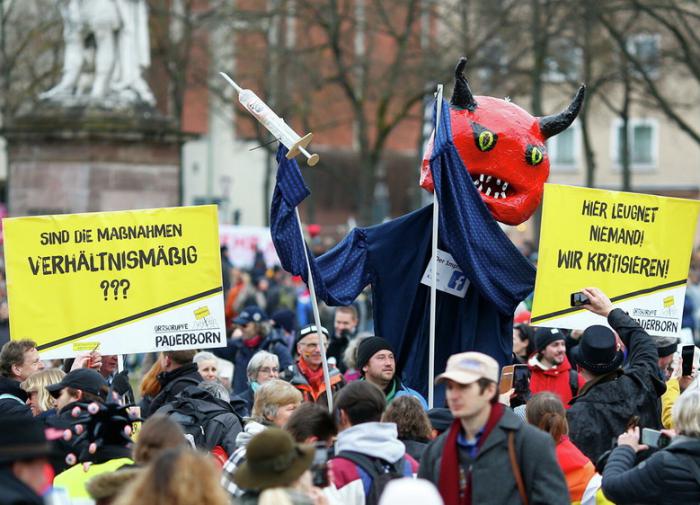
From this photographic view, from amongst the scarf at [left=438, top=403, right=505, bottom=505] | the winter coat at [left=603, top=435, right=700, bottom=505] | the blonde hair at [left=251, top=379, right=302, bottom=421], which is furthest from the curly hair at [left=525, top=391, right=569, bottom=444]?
the blonde hair at [left=251, top=379, right=302, bottom=421]

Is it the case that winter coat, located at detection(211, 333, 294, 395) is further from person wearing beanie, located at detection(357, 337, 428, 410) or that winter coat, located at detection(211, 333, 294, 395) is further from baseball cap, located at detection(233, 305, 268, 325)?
person wearing beanie, located at detection(357, 337, 428, 410)

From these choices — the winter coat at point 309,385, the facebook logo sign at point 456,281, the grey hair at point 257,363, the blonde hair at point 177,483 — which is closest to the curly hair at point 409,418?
Answer: the blonde hair at point 177,483

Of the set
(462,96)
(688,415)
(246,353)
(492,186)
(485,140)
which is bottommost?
(246,353)

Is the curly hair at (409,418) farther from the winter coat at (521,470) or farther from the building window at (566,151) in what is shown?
the building window at (566,151)

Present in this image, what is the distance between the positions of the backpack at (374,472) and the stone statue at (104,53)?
51.8 ft

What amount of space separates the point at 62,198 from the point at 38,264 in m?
12.2

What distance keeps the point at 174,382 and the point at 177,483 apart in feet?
14.6

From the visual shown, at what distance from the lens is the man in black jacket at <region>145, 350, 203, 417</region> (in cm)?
940

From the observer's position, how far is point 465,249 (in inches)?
367

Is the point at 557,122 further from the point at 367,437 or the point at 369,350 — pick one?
the point at 367,437

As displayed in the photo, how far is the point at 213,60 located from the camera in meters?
39.7

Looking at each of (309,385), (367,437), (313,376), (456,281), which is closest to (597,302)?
(456,281)

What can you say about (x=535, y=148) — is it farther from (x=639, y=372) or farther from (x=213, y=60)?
(x=213, y=60)

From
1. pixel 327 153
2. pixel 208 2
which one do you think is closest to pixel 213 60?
pixel 208 2
